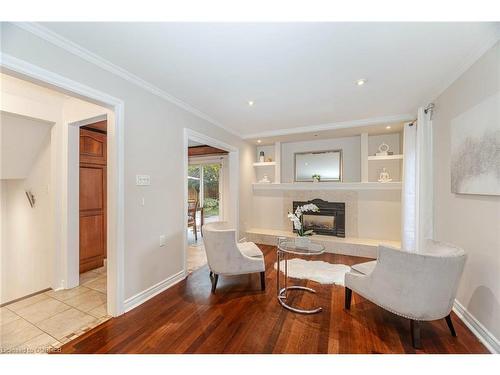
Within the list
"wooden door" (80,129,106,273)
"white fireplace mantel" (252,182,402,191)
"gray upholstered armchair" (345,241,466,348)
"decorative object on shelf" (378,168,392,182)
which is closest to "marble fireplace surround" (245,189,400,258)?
"white fireplace mantel" (252,182,402,191)

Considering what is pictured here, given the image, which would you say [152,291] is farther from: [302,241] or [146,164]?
[302,241]

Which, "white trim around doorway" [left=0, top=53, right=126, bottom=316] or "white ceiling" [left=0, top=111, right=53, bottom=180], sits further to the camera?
"white ceiling" [left=0, top=111, right=53, bottom=180]

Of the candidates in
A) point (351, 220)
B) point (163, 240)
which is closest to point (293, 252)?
point (163, 240)

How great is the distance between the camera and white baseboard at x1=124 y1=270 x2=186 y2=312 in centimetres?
219

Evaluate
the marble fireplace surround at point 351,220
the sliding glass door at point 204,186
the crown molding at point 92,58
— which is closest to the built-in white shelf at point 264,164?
the marble fireplace surround at point 351,220

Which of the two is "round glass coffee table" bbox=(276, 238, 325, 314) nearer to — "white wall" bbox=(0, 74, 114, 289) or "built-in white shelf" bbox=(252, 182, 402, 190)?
"built-in white shelf" bbox=(252, 182, 402, 190)

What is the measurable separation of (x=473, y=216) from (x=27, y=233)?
17.5 feet

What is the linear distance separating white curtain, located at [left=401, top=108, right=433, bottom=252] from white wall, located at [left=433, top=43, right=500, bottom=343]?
0.55ft

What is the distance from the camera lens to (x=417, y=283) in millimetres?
1613

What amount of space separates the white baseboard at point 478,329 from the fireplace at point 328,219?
2.31 metres

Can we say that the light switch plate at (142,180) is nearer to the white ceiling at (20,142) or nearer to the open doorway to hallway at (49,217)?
the open doorway to hallway at (49,217)
